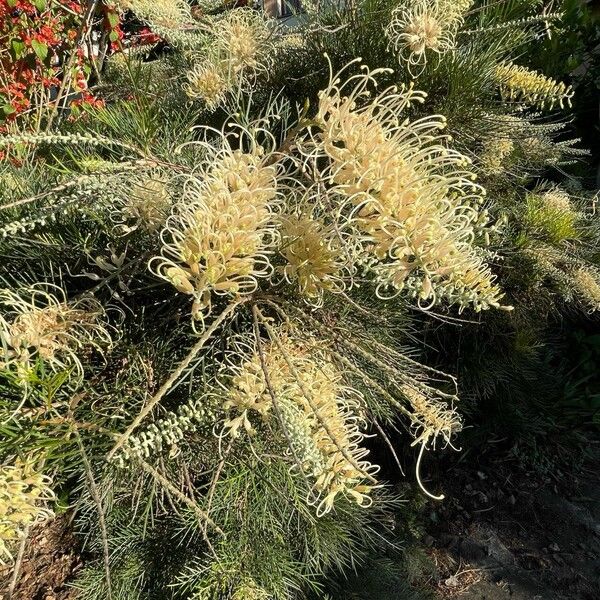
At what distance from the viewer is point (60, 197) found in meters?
Result: 0.64

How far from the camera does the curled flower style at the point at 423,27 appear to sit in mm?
797

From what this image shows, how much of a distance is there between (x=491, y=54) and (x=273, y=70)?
1.14ft

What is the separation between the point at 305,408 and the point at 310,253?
0.18 metres

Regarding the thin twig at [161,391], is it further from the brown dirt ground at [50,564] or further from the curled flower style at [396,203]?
the brown dirt ground at [50,564]

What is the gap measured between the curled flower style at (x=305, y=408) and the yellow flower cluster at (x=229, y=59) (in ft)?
1.31

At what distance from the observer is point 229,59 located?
2.79 ft

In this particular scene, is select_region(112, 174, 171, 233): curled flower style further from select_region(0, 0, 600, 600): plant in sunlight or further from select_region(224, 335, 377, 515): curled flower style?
select_region(224, 335, 377, 515): curled flower style

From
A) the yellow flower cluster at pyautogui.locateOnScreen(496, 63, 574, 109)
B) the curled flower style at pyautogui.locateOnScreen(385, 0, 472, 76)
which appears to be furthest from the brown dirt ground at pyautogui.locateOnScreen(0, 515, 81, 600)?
the yellow flower cluster at pyautogui.locateOnScreen(496, 63, 574, 109)

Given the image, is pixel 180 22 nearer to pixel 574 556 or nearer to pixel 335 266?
pixel 335 266

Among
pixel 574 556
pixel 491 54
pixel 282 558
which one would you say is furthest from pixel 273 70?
pixel 574 556

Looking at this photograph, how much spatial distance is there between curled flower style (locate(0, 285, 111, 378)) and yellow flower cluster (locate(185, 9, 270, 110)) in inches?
14.3

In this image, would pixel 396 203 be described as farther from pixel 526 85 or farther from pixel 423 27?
pixel 526 85

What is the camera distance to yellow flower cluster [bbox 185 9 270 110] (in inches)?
33.2

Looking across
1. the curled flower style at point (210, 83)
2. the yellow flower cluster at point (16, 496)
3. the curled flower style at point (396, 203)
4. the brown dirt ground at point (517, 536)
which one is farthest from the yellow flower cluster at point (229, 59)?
the brown dirt ground at point (517, 536)
